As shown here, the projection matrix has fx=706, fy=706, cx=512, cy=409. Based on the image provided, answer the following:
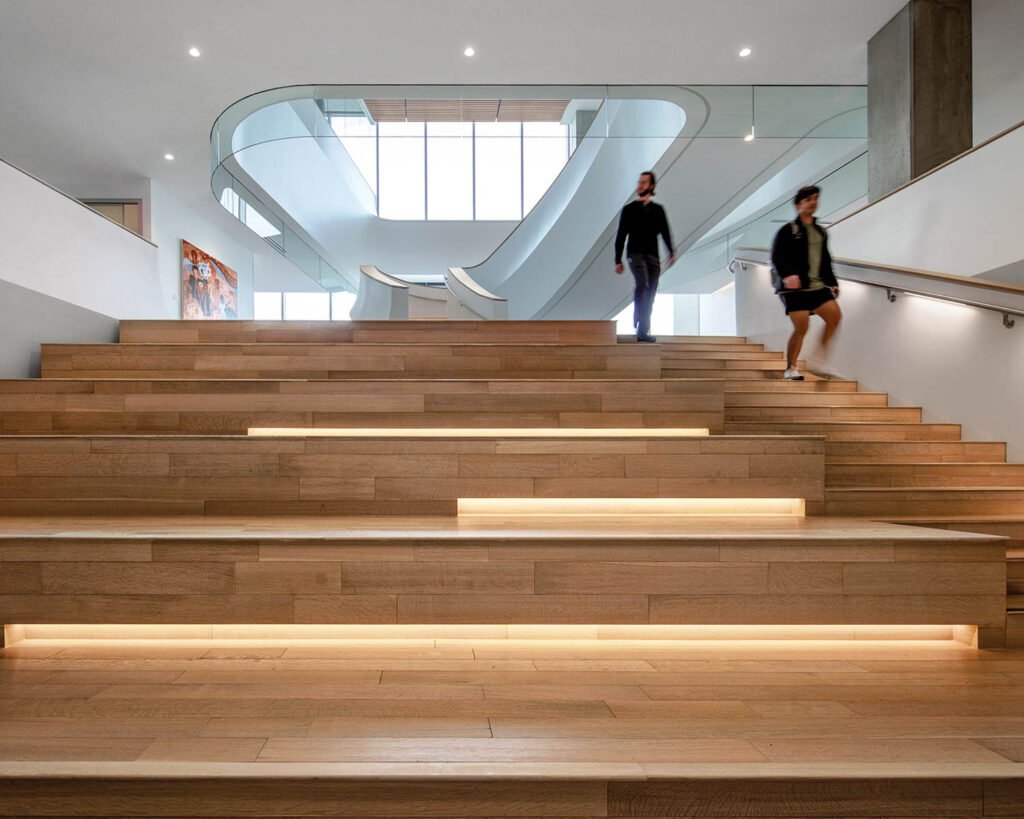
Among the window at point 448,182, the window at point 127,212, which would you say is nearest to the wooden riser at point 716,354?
the window at point 127,212

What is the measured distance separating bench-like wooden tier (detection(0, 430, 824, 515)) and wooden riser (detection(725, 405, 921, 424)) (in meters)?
1.14

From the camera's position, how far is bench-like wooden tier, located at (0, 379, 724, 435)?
10.9 feet

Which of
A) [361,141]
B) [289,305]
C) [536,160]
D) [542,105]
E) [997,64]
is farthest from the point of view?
[289,305]

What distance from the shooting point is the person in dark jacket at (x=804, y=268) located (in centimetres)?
443

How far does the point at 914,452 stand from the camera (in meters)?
3.64

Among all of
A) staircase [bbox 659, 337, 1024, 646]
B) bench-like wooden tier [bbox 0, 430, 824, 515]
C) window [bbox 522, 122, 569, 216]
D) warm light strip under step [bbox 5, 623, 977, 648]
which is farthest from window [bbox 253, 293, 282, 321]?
warm light strip under step [bbox 5, 623, 977, 648]

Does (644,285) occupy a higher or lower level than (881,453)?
higher

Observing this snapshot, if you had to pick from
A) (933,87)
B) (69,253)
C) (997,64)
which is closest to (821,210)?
(933,87)

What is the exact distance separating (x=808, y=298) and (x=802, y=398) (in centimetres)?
69

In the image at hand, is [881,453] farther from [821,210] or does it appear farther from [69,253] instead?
[69,253]

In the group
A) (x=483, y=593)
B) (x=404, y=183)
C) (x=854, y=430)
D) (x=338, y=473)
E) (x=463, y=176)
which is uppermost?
(x=463, y=176)

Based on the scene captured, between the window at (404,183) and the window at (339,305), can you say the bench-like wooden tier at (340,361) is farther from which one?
the window at (404,183)

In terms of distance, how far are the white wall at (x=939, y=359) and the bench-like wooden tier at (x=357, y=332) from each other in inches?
65.7

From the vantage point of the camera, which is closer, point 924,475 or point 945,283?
point 924,475
